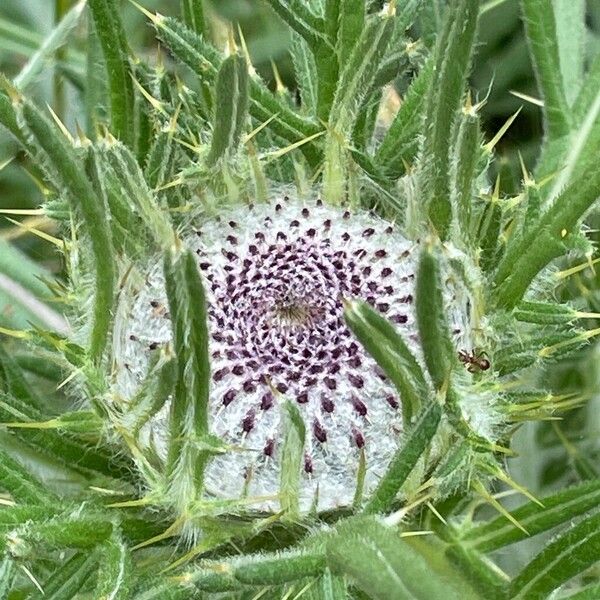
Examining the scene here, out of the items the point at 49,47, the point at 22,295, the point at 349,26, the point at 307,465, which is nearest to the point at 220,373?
the point at 307,465

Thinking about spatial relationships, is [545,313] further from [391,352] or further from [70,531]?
[70,531]

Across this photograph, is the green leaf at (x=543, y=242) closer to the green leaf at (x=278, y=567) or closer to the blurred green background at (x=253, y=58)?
the green leaf at (x=278, y=567)

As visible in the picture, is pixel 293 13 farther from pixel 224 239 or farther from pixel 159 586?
pixel 159 586

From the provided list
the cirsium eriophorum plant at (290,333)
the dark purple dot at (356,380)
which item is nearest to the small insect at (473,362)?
the cirsium eriophorum plant at (290,333)

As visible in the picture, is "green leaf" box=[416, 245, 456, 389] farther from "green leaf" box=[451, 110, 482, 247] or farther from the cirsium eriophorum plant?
"green leaf" box=[451, 110, 482, 247]

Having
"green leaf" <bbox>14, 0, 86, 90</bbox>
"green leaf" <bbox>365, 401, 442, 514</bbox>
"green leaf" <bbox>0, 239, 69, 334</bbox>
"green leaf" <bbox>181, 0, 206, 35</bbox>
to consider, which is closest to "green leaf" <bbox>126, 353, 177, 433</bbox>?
"green leaf" <bbox>365, 401, 442, 514</bbox>
